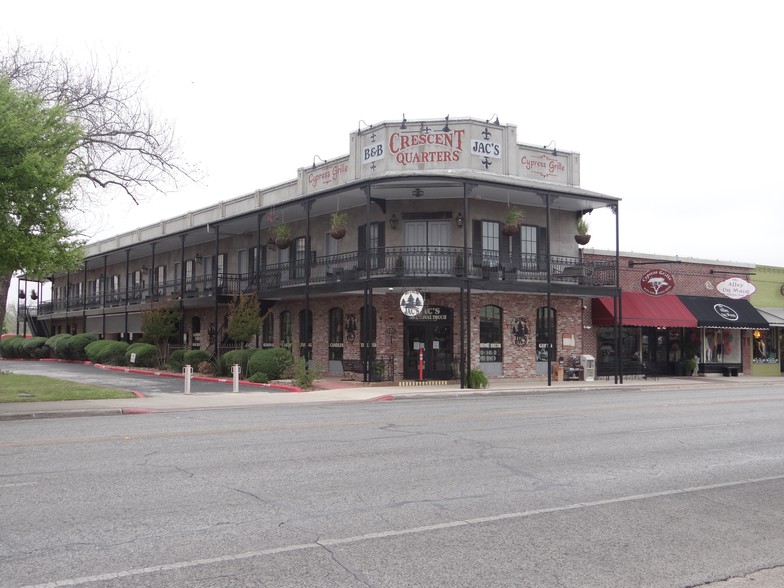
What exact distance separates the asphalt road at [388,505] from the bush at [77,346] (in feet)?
100

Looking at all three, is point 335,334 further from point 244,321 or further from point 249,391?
point 249,391

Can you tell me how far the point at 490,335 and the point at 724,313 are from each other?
43.1 ft

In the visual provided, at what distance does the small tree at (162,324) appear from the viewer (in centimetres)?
3359

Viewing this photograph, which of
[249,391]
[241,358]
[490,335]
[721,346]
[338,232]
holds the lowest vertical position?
[249,391]

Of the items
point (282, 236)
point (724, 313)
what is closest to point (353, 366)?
point (282, 236)

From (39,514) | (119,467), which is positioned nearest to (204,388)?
(119,467)

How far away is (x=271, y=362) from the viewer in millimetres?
26172

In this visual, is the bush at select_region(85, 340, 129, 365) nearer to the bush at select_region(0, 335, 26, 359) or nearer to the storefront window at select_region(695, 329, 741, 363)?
the bush at select_region(0, 335, 26, 359)

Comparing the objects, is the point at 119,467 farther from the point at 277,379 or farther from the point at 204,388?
the point at 277,379

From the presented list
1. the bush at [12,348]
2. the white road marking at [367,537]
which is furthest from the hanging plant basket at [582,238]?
the bush at [12,348]

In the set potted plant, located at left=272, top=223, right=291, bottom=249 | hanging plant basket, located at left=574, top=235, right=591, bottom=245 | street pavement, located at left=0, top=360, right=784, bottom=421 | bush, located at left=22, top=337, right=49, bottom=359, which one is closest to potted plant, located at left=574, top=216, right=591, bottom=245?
hanging plant basket, located at left=574, top=235, right=591, bottom=245

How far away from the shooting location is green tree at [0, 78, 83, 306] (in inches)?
638

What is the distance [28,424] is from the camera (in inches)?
567

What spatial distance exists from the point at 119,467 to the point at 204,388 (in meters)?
15.3
